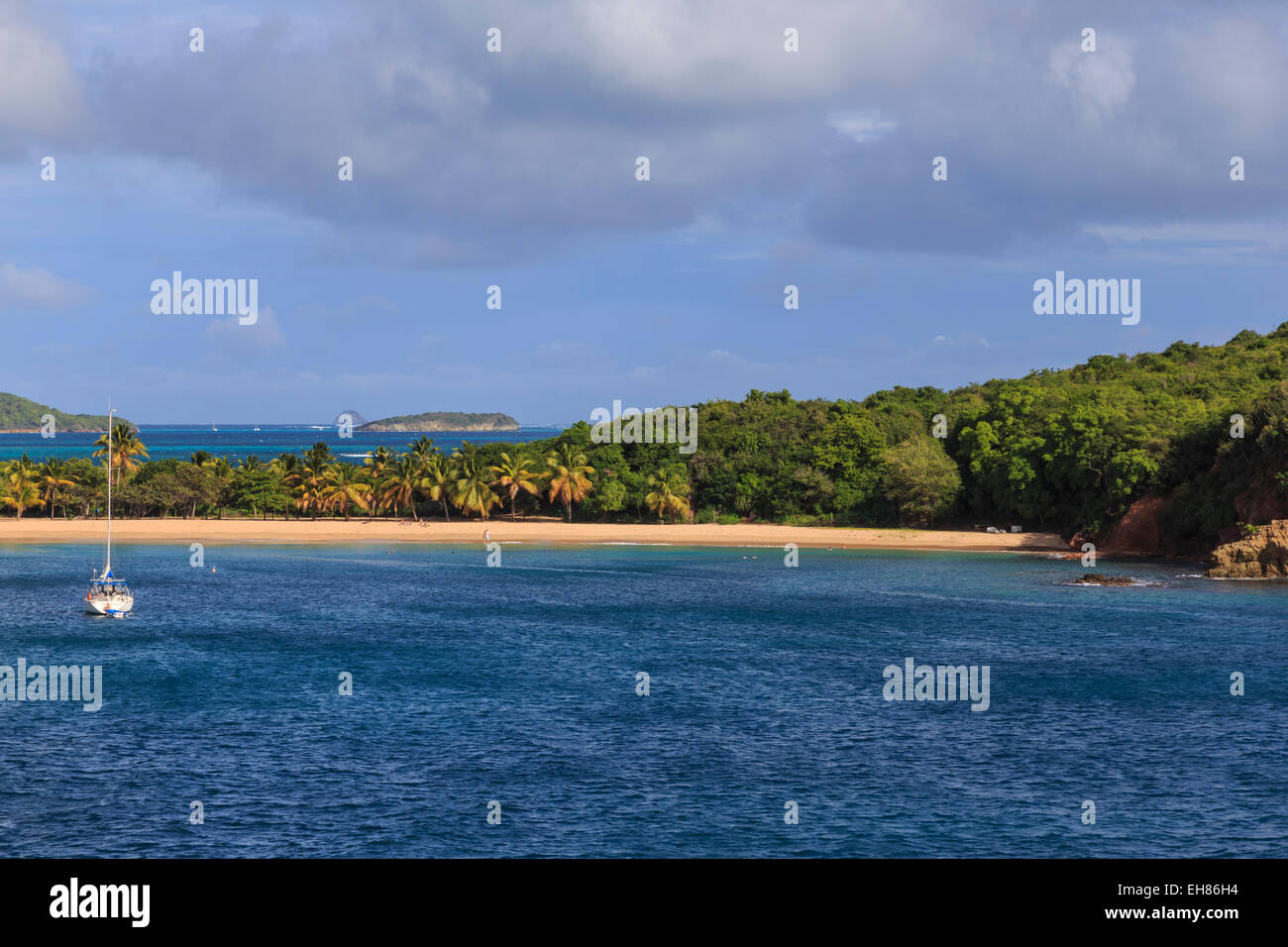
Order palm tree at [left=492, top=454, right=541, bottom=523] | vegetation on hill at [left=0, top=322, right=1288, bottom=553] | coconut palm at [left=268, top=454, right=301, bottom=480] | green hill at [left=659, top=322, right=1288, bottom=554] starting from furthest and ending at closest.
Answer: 1. coconut palm at [left=268, top=454, right=301, bottom=480]
2. palm tree at [left=492, top=454, right=541, bottom=523]
3. vegetation on hill at [left=0, top=322, right=1288, bottom=553]
4. green hill at [left=659, top=322, right=1288, bottom=554]

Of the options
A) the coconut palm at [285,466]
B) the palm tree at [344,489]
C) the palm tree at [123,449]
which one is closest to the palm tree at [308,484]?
the coconut palm at [285,466]

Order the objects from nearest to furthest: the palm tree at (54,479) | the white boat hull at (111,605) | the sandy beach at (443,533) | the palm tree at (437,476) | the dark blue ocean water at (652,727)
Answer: the dark blue ocean water at (652,727)
the white boat hull at (111,605)
the sandy beach at (443,533)
the palm tree at (437,476)
the palm tree at (54,479)

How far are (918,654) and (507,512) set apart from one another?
82.2m

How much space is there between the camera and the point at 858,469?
376 feet

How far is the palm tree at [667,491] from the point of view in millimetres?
117250

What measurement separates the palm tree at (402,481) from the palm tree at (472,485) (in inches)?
185

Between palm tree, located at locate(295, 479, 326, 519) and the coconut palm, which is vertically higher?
the coconut palm

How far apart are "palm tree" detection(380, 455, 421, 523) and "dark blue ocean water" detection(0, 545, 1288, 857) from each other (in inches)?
1866

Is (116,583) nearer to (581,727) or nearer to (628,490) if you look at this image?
(581,727)

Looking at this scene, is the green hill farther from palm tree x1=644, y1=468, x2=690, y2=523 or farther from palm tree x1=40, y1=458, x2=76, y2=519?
palm tree x1=40, y1=458, x2=76, y2=519

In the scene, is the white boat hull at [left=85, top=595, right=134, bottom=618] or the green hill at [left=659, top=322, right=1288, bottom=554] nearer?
the white boat hull at [left=85, top=595, right=134, bottom=618]

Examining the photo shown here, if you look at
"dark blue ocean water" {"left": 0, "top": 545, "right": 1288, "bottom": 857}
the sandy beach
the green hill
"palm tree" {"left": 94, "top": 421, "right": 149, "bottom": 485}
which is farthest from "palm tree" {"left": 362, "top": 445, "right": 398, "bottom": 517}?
"dark blue ocean water" {"left": 0, "top": 545, "right": 1288, "bottom": 857}

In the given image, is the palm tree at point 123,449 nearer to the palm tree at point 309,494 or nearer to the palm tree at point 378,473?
the palm tree at point 309,494

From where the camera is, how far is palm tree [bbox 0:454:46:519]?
121125 mm
